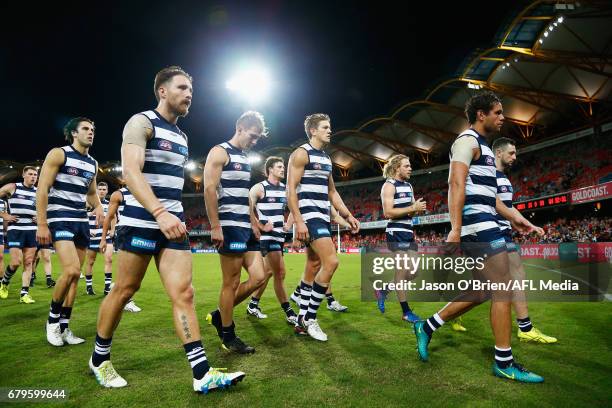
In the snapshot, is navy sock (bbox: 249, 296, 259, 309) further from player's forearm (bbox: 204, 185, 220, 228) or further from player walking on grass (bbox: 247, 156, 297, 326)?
player's forearm (bbox: 204, 185, 220, 228)

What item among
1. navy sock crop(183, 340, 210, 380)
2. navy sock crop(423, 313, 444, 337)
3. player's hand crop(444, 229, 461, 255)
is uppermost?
player's hand crop(444, 229, 461, 255)

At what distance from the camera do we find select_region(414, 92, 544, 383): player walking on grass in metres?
3.36

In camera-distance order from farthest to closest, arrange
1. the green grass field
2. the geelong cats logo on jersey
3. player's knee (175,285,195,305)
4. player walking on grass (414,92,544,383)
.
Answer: player walking on grass (414,92,544,383), the geelong cats logo on jersey, player's knee (175,285,195,305), the green grass field

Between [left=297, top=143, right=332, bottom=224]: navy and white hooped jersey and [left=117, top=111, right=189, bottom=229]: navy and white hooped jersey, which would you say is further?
[left=297, top=143, right=332, bottom=224]: navy and white hooped jersey

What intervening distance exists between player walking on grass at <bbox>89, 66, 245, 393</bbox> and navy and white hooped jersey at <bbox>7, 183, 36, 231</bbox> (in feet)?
20.4

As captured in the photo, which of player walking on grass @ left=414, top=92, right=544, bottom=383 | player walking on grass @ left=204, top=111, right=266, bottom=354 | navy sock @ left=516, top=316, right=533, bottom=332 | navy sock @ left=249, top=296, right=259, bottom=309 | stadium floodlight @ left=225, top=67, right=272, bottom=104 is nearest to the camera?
player walking on grass @ left=414, top=92, right=544, bottom=383

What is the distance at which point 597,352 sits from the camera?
13.3 feet

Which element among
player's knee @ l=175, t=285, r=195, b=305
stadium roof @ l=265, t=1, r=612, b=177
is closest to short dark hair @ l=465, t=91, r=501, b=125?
player's knee @ l=175, t=285, r=195, b=305

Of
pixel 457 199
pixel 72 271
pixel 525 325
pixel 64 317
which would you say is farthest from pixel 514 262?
pixel 64 317

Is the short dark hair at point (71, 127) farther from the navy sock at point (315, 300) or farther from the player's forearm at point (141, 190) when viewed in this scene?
the navy sock at point (315, 300)

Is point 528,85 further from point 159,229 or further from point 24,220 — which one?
point 159,229

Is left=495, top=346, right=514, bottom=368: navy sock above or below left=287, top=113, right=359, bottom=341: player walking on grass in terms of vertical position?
below

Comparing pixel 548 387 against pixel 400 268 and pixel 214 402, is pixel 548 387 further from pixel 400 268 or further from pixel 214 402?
pixel 400 268

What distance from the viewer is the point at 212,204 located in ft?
13.7
